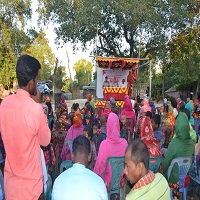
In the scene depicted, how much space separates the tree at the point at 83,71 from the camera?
8456cm

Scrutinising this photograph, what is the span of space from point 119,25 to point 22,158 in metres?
19.0

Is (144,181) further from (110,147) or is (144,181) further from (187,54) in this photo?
(187,54)

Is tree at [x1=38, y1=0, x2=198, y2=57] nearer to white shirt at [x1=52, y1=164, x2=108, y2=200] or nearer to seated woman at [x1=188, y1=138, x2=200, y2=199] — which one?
seated woman at [x1=188, y1=138, x2=200, y2=199]

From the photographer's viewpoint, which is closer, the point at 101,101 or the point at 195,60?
the point at 101,101

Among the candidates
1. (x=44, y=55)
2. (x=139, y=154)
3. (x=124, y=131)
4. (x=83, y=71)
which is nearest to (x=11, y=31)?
(x=44, y=55)

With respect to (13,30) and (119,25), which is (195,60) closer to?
(119,25)

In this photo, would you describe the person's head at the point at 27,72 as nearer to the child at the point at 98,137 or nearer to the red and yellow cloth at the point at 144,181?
the red and yellow cloth at the point at 144,181

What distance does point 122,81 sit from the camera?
55.3 ft

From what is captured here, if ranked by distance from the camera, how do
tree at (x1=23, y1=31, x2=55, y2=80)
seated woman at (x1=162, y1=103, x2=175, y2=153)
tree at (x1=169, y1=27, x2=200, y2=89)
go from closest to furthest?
seated woman at (x1=162, y1=103, x2=175, y2=153) → tree at (x1=169, y1=27, x2=200, y2=89) → tree at (x1=23, y1=31, x2=55, y2=80)

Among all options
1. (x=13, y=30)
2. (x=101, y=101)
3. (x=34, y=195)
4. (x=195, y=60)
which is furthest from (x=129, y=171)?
(x=13, y=30)

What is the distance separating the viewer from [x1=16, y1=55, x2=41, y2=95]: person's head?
2.32 metres

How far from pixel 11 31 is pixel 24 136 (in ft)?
82.9

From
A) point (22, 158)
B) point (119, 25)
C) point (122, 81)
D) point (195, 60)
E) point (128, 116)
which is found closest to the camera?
point (22, 158)

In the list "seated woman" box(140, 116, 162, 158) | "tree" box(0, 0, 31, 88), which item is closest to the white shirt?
"seated woman" box(140, 116, 162, 158)
